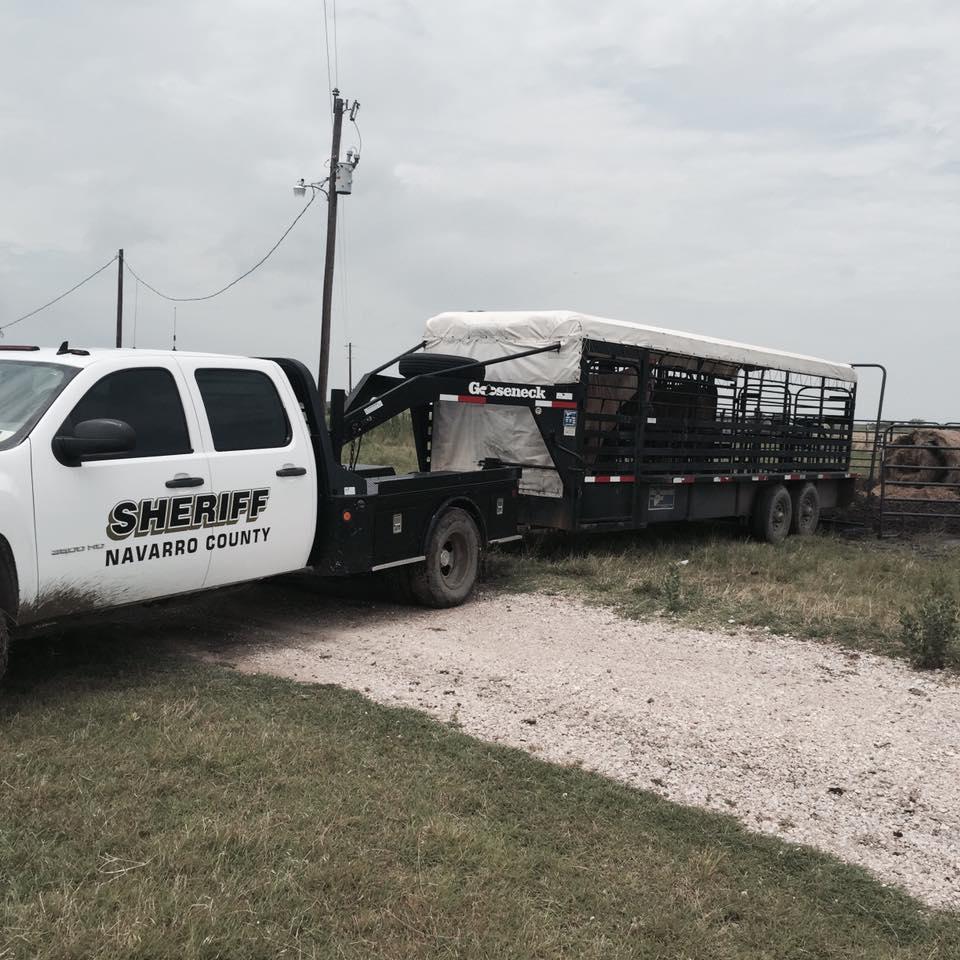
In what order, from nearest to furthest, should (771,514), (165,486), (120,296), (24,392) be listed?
Answer: (24,392) → (165,486) → (771,514) → (120,296)

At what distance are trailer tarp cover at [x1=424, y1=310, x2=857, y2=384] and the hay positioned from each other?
18.1 feet

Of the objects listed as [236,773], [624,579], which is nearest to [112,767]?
[236,773]

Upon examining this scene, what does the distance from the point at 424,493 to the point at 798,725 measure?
360cm

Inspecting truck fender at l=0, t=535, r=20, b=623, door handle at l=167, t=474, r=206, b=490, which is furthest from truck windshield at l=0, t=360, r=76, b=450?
door handle at l=167, t=474, r=206, b=490

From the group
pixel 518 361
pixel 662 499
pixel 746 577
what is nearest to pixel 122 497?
pixel 518 361

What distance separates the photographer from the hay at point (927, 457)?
16.5m

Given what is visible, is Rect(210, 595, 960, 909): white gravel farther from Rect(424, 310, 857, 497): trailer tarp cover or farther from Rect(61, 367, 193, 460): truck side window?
Rect(424, 310, 857, 497): trailer tarp cover

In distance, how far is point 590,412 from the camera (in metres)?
11.0

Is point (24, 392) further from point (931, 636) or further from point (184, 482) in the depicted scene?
point (931, 636)

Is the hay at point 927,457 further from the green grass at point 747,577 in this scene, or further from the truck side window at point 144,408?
the truck side window at point 144,408

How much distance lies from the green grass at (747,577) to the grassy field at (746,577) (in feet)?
0.04

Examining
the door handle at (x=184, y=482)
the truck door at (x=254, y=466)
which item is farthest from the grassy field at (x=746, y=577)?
the door handle at (x=184, y=482)

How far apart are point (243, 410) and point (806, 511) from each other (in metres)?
10.6

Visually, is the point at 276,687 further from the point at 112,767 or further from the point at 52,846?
the point at 52,846
